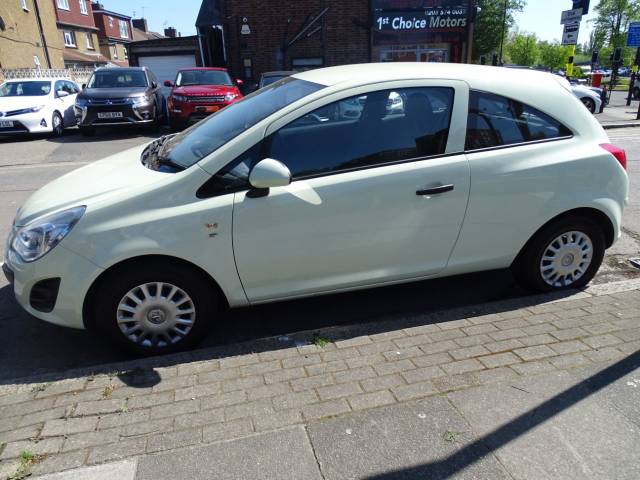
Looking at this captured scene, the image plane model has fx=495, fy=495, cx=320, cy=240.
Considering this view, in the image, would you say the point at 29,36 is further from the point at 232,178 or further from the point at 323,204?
the point at 323,204

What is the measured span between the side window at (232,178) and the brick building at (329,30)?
18.4m

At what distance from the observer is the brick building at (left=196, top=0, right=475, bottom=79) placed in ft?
Result: 64.2

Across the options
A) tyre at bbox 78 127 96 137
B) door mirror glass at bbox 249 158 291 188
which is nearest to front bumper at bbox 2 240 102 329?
door mirror glass at bbox 249 158 291 188

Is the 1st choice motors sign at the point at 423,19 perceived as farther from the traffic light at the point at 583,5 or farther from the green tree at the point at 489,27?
the green tree at the point at 489,27

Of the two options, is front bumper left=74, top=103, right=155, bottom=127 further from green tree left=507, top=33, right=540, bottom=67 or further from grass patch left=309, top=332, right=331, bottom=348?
green tree left=507, top=33, right=540, bottom=67

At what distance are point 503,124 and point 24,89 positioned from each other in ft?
46.4

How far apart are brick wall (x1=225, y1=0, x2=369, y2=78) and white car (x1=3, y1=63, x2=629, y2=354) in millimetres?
17639

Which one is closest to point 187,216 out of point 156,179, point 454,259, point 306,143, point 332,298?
point 156,179

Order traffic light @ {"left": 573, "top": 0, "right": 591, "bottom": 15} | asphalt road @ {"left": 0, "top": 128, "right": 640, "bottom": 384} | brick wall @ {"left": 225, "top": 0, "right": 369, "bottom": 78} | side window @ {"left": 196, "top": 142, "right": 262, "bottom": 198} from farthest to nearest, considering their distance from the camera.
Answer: brick wall @ {"left": 225, "top": 0, "right": 369, "bottom": 78}
traffic light @ {"left": 573, "top": 0, "right": 591, "bottom": 15}
asphalt road @ {"left": 0, "top": 128, "right": 640, "bottom": 384}
side window @ {"left": 196, "top": 142, "right": 262, "bottom": 198}

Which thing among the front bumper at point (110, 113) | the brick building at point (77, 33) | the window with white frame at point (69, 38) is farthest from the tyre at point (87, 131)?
the window with white frame at point (69, 38)

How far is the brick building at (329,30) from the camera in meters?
19.6

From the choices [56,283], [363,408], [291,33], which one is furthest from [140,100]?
[363,408]

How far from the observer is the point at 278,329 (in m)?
3.53

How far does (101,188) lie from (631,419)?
317 centimetres
